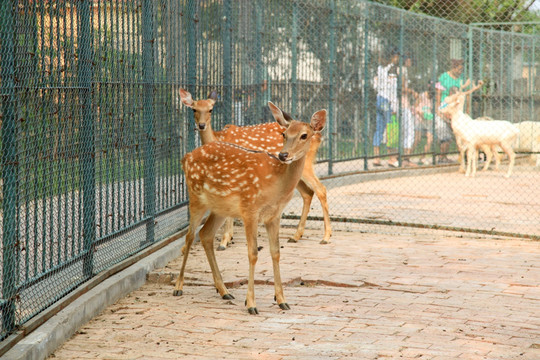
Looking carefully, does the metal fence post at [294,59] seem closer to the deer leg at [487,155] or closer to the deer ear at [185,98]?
the deer ear at [185,98]

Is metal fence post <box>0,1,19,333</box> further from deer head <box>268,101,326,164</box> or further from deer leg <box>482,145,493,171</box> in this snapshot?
deer leg <box>482,145,493,171</box>

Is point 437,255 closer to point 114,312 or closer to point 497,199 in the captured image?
point 114,312

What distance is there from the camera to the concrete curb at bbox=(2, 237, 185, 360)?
17.4 ft

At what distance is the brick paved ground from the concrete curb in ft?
0.27

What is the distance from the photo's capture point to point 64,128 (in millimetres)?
6402

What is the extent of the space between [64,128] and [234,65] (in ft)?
18.9

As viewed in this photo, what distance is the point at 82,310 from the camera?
623 centimetres

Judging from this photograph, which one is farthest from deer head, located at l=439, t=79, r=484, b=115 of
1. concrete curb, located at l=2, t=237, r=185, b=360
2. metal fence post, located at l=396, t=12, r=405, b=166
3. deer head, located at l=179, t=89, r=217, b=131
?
concrete curb, located at l=2, t=237, r=185, b=360

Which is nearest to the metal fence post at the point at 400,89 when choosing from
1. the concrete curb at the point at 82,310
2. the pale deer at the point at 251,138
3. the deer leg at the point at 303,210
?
the pale deer at the point at 251,138

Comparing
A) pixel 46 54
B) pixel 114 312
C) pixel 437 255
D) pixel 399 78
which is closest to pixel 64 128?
pixel 46 54

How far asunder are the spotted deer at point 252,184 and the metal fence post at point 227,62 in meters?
4.34

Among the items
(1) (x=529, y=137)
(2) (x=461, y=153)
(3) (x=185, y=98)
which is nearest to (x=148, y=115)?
(3) (x=185, y=98)

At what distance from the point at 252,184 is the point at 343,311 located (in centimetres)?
123

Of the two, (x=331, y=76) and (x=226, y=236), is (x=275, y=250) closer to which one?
(x=226, y=236)
